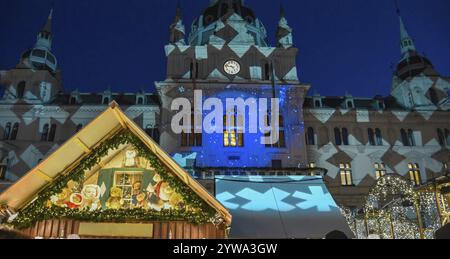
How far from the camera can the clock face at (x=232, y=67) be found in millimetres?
26188

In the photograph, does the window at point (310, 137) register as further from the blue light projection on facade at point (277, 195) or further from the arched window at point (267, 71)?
the blue light projection on facade at point (277, 195)

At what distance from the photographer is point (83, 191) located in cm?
755

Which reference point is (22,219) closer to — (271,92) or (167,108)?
(167,108)

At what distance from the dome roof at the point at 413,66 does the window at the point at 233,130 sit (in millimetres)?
17895

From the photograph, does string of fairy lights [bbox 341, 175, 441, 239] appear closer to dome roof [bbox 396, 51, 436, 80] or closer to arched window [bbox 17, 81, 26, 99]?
dome roof [bbox 396, 51, 436, 80]

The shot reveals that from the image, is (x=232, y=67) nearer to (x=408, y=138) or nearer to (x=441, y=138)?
(x=408, y=138)

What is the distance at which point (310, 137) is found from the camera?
29.0m

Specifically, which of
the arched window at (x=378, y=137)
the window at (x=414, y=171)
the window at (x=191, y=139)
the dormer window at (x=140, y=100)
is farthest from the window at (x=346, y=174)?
the dormer window at (x=140, y=100)

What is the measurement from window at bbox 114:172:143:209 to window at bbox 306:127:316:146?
2253 centimetres

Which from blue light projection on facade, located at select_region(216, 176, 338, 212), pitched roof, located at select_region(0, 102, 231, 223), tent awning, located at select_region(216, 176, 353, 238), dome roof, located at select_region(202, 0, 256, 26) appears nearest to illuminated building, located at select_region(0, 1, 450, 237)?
dome roof, located at select_region(202, 0, 256, 26)

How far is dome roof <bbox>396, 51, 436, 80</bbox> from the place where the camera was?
31.9 meters

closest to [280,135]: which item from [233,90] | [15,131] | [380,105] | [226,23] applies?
[233,90]
